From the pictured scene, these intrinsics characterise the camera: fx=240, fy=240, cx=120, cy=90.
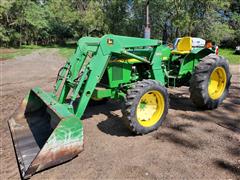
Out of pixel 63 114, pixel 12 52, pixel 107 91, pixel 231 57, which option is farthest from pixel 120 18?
pixel 63 114

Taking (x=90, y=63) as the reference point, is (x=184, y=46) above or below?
above

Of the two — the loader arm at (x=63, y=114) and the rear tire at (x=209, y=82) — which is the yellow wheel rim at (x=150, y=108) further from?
the rear tire at (x=209, y=82)

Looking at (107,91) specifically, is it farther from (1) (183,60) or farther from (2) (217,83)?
(2) (217,83)

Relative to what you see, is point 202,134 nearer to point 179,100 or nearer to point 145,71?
point 145,71

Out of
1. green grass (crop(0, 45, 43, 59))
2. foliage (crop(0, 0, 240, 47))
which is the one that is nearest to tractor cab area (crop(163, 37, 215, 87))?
foliage (crop(0, 0, 240, 47))

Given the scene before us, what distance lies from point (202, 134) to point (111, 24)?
26.4 m

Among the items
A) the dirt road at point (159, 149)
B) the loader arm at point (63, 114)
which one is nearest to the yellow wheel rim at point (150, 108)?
the dirt road at point (159, 149)

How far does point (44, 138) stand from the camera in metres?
3.74

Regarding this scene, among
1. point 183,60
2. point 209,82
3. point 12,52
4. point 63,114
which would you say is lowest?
point 12,52

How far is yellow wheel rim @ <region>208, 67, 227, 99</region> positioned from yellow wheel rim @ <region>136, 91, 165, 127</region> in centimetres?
164

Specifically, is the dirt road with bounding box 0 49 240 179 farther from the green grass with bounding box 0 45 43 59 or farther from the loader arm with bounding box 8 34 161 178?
the green grass with bounding box 0 45 43 59

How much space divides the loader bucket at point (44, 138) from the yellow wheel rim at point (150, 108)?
128 cm

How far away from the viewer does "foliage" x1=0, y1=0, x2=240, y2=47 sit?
2050 cm

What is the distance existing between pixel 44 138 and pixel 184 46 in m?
3.67
